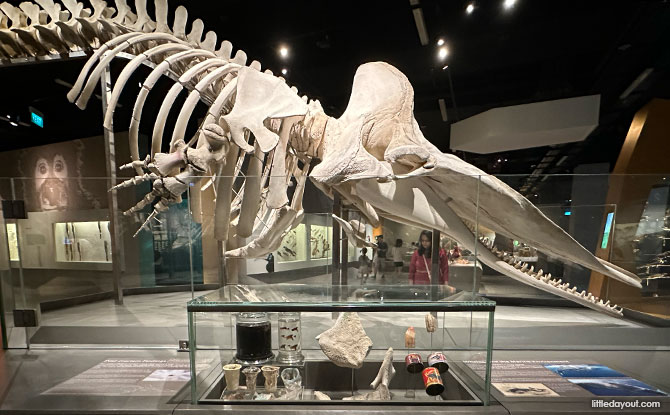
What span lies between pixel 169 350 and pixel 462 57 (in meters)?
3.78

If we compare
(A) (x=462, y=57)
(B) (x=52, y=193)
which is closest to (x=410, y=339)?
(A) (x=462, y=57)

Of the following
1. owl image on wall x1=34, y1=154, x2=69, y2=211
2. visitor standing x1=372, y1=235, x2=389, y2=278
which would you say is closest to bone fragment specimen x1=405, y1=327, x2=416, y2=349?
visitor standing x1=372, y1=235, x2=389, y2=278

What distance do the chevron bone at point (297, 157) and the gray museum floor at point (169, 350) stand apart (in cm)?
53

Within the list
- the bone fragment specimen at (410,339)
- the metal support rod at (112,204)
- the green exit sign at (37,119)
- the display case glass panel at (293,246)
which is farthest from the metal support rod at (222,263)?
the green exit sign at (37,119)

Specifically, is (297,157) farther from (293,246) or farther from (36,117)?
(36,117)

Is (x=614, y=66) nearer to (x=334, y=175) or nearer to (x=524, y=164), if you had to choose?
(x=524, y=164)

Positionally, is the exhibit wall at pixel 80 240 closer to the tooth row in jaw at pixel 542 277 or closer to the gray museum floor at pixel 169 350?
the gray museum floor at pixel 169 350

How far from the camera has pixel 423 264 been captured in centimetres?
224

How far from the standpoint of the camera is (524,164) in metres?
3.44

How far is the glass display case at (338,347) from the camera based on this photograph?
170cm

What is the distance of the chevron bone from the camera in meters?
1.73

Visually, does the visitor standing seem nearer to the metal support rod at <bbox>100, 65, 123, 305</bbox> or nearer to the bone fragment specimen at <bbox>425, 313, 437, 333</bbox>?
the bone fragment specimen at <bbox>425, 313, 437, 333</bbox>

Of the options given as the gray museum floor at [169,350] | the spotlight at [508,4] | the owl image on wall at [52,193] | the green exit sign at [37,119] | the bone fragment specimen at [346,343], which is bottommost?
the gray museum floor at [169,350]

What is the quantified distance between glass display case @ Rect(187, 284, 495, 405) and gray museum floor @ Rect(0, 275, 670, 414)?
0.16m
